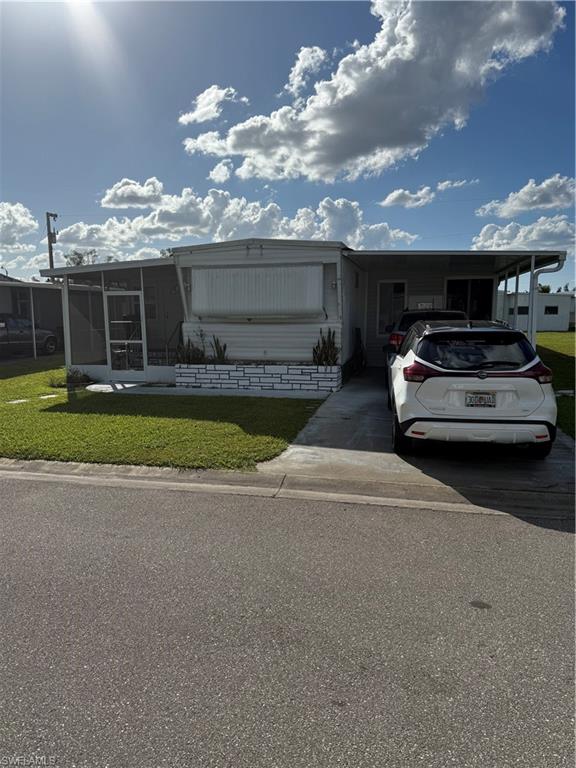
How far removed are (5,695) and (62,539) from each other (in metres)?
1.83

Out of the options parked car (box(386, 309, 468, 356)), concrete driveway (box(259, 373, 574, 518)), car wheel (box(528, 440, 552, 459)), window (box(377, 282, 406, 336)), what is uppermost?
window (box(377, 282, 406, 336))

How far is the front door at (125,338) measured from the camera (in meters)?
12.9

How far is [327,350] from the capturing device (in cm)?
1119

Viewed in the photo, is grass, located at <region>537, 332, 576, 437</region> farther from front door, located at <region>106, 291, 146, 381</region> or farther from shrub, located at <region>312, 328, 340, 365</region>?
front door, located at <region>106, 291, 146, 381</region>

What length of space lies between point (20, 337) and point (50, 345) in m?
1.29

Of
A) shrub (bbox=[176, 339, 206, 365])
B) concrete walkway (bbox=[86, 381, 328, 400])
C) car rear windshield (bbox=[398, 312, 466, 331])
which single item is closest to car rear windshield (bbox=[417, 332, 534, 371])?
concrete walkway (bbox=[86, 381, 328, 400])

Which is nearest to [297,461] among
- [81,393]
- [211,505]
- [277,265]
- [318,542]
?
[211,505]

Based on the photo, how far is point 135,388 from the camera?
11.9m

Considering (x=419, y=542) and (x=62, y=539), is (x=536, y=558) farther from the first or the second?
(x=62, y=539)

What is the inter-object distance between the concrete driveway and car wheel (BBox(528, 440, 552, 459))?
0.27 ft

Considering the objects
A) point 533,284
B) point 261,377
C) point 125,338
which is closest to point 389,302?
point 533,284

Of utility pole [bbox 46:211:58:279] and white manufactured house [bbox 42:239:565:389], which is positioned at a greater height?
utility pole [bbox 46:211:58:279]

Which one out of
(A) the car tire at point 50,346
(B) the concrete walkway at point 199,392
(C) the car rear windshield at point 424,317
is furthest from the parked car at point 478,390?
(A) the car tire at point 50,346

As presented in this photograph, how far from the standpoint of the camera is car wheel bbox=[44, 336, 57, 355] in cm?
2164
